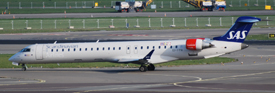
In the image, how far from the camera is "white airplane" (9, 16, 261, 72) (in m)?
32.8

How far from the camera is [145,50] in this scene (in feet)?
112

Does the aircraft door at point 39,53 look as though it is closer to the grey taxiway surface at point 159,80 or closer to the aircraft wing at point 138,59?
the grey taxiway surface at point 159,80

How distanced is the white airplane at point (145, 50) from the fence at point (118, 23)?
151ft

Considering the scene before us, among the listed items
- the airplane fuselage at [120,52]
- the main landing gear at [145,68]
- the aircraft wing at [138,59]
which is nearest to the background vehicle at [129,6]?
the airplane fuselage at [120,52]

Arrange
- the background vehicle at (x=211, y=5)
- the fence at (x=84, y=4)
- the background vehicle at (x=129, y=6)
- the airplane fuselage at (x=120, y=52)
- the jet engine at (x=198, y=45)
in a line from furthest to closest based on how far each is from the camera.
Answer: the fence at (x=84, y=4), the background vehicle at (x=129, y=6), the background vehicle at (x=211, y=5), the airplane fuselage at (x=120, y=52), the jet engine at (x=198, y=45)

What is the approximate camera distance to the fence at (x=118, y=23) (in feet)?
271

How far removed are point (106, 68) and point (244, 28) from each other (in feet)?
42.2

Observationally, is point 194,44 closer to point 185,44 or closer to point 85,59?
point 185,44

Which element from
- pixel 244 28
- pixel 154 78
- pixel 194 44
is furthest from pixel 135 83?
pixel 244 28

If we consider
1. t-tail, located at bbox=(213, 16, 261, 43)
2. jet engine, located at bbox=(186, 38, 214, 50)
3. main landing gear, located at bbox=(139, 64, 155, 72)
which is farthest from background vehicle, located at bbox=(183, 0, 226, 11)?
jet engine, located at bbox=(186, 38, 214, 50)

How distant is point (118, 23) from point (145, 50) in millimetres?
51377

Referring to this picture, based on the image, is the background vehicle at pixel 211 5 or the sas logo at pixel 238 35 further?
the background vehicle at pixel 211 5

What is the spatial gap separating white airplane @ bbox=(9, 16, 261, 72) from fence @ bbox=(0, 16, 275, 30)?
1810 inches

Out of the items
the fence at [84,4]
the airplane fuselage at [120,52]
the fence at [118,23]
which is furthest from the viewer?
the fence at [84,4]
